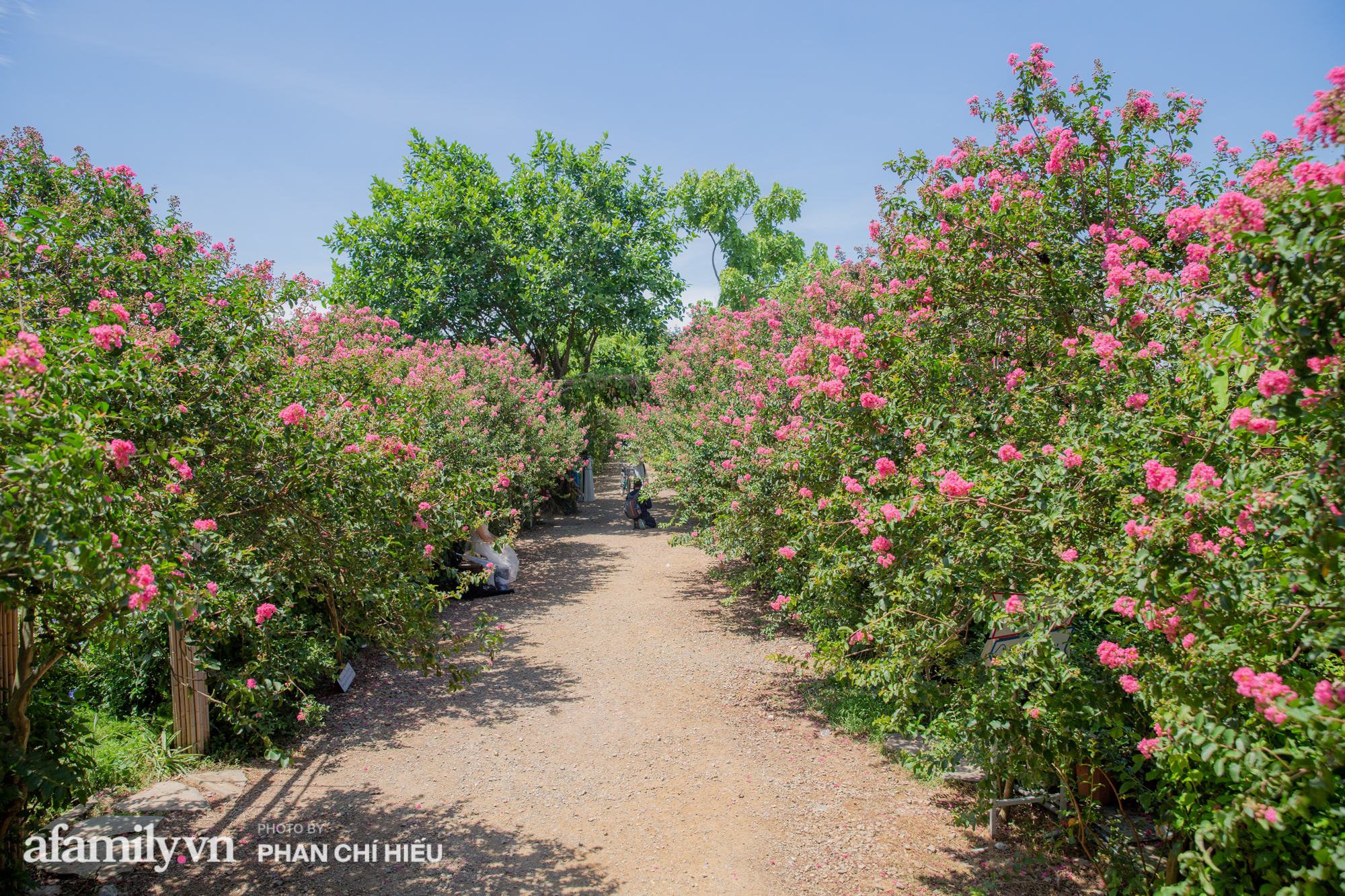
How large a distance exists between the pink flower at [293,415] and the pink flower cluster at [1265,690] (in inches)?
139

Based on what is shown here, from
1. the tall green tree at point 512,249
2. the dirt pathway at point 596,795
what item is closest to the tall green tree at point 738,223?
the tall green tree at point 512,249

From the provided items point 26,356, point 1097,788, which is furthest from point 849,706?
point 26,356

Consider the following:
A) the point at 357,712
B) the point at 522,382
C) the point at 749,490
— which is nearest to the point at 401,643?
the point at 357,712

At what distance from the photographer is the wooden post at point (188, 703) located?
4.84m

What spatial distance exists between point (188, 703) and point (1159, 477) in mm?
5819

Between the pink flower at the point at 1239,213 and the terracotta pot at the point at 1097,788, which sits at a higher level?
the pink flower at the point at 1239,213

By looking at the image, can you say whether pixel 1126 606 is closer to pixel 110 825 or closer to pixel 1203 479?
pixel 1203 479

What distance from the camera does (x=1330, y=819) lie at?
81.3 inches

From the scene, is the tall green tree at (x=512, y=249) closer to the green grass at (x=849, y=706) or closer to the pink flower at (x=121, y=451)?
the green grass at (x=849, y=706)

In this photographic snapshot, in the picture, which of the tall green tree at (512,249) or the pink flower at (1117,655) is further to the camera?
the tall green tree at (512,249)

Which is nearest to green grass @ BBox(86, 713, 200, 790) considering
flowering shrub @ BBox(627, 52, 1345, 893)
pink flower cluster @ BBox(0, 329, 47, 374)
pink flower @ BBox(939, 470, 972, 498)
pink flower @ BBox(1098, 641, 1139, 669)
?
pink flower cluster @ BBox(0, 329, 47, 374)

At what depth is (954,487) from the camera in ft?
9.53

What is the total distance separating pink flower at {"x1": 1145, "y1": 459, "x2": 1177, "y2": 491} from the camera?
7.22 ft

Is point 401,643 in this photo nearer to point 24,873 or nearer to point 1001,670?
point 24,873
